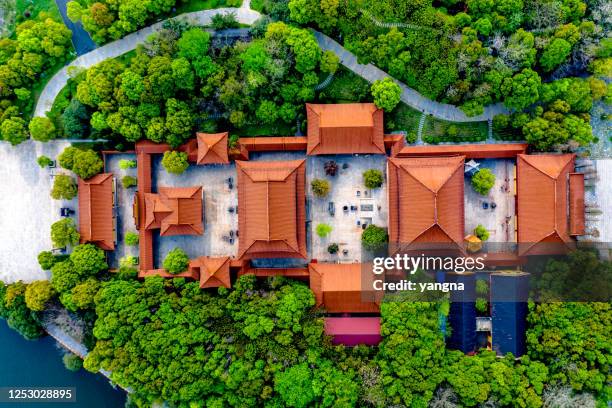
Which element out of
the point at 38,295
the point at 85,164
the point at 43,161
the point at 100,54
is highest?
the point at 100,54

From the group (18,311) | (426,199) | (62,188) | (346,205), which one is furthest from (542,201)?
(18,311)

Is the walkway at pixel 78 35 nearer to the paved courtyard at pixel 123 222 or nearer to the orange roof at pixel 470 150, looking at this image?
the paved courtyard at pixel 123 222

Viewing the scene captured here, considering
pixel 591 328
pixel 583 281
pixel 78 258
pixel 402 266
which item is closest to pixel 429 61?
pixel 402 266

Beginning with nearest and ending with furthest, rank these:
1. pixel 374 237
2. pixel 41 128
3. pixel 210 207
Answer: pixel 374 237
pixel 41 128
pixel 210 207

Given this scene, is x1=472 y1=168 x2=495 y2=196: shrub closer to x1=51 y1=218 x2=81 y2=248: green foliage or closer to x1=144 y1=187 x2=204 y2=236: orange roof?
x1=144 y1=187 x2=204 y2=236: orange roof

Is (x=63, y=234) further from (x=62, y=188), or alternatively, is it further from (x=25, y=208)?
(x=25, y=208)

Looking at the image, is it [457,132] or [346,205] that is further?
[346,205]
